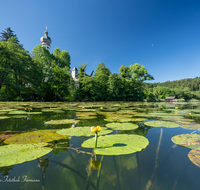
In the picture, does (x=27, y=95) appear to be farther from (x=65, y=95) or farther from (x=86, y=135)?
(x=86, y=135)

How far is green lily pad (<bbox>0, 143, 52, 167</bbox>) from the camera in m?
0.98

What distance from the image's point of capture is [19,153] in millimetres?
1131

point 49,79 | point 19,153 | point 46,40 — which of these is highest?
point 46,40

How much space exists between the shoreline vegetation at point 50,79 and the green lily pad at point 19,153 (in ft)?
42.3

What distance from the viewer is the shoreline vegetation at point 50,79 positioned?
11.9 m

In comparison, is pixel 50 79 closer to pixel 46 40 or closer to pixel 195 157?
pixel 195 157

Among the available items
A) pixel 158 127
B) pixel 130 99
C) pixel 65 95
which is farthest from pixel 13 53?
pixel 130 99

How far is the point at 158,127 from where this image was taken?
2654 mm

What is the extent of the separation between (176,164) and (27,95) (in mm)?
16828

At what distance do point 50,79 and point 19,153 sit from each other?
16.8m

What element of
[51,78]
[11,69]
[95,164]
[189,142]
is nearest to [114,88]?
[51,78]

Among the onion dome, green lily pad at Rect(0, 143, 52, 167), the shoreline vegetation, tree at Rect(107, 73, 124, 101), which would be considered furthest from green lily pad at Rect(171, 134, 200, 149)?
the onion dome

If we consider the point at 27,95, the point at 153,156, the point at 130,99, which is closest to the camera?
the point at 153,156

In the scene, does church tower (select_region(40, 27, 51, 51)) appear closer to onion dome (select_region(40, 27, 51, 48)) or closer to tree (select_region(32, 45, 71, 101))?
onion dome (select_region(40, 27, 51, 48))
